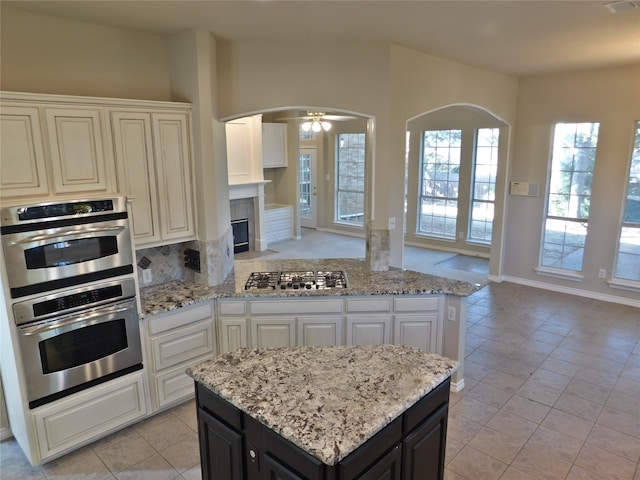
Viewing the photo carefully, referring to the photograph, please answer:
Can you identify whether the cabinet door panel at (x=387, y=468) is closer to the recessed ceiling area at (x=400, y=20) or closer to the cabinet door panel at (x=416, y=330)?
the cabinet door panel at (x=416, y=330)

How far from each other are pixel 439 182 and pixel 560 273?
10.5ft

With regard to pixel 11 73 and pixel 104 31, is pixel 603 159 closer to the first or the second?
pixel 104 31

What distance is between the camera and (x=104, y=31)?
10.8ft

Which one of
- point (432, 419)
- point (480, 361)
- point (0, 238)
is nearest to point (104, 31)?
point (0, 238)

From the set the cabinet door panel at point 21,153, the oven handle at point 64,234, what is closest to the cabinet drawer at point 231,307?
the oven handle at point 64,234

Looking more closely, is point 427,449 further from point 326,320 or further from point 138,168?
point 138,168

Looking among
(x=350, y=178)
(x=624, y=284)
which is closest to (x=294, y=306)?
(x=624, y=284)

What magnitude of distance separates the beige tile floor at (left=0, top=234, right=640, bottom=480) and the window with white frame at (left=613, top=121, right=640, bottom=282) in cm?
100

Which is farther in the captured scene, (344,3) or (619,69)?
(619,69)

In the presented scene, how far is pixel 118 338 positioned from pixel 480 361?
3.29 meters

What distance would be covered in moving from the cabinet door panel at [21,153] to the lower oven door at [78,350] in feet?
2.86

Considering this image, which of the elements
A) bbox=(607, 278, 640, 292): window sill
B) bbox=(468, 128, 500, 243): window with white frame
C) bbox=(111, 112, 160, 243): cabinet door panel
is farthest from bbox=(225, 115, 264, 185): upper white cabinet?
bbox=(607, 278, 640, 292): window sill

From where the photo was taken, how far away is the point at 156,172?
136 inches

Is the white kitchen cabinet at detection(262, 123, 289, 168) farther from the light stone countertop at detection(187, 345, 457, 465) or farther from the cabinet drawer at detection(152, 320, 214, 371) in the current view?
the light stone countertop at detection(187, 345, 457, 465)
